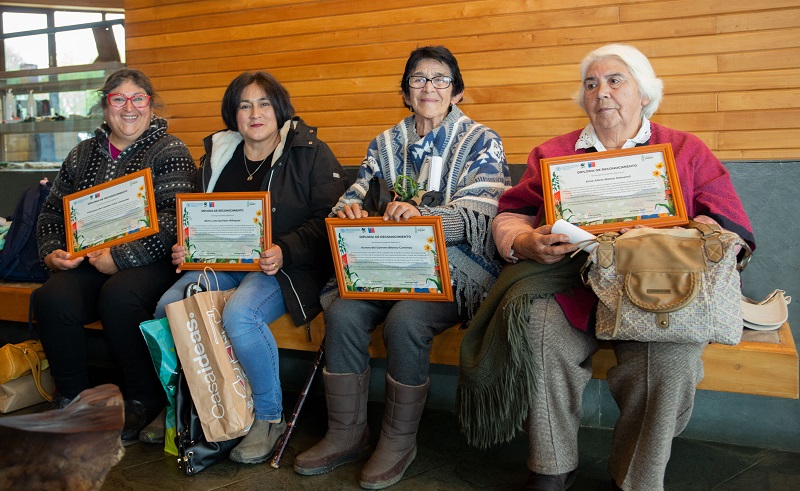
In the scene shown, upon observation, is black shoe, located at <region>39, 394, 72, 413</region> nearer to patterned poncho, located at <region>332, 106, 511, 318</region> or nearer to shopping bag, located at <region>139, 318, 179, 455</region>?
shopping bag, located at <region>139, 318, 179, 455</region>

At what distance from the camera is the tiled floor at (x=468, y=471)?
2.40 metres

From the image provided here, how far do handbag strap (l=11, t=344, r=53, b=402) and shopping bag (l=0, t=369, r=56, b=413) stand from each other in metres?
0.03

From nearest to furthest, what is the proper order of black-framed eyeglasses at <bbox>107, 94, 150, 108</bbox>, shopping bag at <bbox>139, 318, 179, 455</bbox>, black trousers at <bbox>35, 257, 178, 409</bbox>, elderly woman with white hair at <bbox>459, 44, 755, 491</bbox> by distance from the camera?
elderly woman with white hair at <bbox>459, 44, 755, 491</bbox>
shopping bag at <bbox>139, 318, 179, 455</bbox>
black trousers at <bbox>35, 257, 178, 409</bbox>
black-framed eyeglasses at <bbox>107, 94, 150, 108</bbox>

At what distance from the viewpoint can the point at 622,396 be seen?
84.7 inches

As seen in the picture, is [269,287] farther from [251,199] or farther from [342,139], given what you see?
[342,139]

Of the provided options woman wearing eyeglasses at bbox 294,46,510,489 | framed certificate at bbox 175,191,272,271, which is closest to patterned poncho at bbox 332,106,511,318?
woman wearing eyeglasses at bbox 294,46,510,489

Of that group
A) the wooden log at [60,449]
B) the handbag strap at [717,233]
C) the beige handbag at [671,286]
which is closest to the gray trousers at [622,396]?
the beige handbag at [671,286]

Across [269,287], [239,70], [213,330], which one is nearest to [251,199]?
[269,287]

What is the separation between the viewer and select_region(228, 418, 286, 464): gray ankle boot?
2.57 m

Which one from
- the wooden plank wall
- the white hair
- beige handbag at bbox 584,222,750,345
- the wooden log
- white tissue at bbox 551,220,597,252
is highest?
the wooden plank wall

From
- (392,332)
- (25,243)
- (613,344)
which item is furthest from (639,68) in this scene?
(25,243)

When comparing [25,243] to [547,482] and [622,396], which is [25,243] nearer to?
[547,482]

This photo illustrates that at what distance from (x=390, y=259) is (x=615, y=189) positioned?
0.75 m

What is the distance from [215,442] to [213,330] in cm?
39
